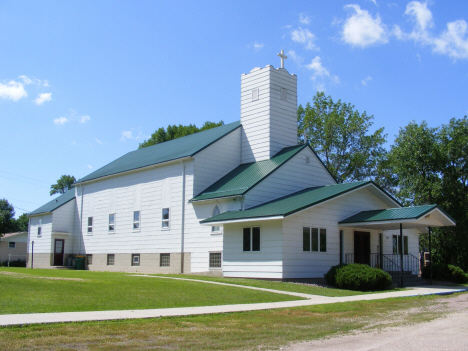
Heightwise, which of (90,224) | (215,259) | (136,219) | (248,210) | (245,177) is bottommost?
(215,259)

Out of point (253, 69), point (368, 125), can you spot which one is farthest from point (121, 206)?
point (368, 125)

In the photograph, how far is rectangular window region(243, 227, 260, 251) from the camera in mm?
24031

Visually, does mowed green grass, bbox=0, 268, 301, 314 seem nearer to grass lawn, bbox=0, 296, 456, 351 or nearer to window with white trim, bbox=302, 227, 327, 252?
grass lawn, bbox=0, 296, 456, 351

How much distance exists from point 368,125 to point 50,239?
31.3 m

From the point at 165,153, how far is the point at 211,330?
80.6 feet

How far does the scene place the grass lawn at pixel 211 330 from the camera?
27.8ft

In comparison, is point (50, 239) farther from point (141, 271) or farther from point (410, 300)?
point (410, 300)

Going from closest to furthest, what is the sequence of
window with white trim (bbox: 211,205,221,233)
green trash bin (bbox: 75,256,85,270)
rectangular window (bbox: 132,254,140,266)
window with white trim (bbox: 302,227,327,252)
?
1. window with white trim (bbox: 302,227,327,252)
2. window with white trim (bbox: 211,205,221,233)
3. rectangular window (bbox: 132,254,140,266)
4. green trash bin (bbox: 75,256,85,270)

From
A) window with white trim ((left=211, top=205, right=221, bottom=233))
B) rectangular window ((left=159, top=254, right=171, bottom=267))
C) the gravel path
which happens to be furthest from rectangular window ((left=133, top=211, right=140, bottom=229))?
the gravel path

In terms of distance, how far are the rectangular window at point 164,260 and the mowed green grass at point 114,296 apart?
33.5 ft

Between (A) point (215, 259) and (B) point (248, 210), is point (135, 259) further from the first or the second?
(B) point (248, 210)

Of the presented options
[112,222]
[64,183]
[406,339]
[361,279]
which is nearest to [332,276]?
[361,279]

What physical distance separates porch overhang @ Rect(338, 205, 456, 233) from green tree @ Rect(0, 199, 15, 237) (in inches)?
2144

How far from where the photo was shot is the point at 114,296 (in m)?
15.1
